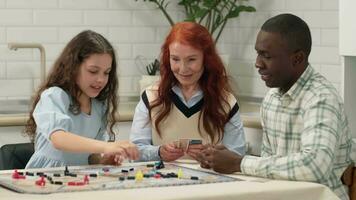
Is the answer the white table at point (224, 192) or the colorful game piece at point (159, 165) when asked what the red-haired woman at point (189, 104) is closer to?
the colorful game piece at point (159, 165)

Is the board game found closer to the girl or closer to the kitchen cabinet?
the girl

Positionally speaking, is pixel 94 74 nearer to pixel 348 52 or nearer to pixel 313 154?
pixel 313 154

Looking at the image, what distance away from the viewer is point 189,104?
361 cm

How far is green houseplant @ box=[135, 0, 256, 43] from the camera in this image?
15.9 ft

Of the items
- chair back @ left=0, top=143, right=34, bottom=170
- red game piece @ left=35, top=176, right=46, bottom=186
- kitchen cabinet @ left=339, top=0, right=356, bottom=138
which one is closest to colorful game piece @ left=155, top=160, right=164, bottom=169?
red game piece @ left=35, top=176, right=46, bottom=186

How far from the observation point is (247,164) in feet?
9.47

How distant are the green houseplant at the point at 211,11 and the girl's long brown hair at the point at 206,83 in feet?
3.92

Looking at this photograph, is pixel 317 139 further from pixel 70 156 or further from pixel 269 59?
pixel 70 156

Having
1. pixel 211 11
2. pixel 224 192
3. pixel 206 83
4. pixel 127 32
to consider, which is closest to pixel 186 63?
pixel 206 83

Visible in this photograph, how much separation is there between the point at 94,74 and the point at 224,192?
1.03m

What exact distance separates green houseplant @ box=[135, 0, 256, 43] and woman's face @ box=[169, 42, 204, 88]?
1258mm

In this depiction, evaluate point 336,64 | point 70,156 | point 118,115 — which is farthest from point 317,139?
point 118,115

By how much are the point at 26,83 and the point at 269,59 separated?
2.16 meters

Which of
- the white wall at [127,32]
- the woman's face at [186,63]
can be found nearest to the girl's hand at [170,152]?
the woman's face at [186,63]
